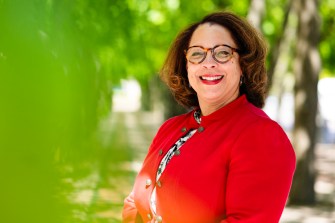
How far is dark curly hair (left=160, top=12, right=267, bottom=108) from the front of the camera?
1.84 meters

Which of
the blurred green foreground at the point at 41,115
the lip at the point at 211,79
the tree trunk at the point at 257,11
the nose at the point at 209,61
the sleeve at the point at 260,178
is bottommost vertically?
the blurred green foreground at the point at 41,115

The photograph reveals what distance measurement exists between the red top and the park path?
146 mm

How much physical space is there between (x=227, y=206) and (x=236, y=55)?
1.76ft

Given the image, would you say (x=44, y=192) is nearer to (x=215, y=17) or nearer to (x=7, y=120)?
(x=7, y=120)

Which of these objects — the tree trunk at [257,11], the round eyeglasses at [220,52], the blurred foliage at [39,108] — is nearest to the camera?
the blurred foliage at [39,108]

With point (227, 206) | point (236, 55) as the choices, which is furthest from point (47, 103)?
point (236, 55)

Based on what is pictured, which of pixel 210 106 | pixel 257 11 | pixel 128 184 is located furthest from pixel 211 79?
pixel 257 11

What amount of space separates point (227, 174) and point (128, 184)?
2.43ft

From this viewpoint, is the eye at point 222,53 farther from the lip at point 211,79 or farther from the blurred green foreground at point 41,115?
the blurred green foreground at point 41,115

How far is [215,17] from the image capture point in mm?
1873

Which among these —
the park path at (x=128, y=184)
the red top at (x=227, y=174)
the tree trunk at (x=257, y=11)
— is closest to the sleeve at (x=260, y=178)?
the red top at (x=227, y=174)

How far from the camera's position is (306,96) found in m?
10.1

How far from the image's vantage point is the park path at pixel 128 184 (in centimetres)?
64

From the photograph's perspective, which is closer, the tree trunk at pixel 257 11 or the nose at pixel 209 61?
the nose at pixel 209 61
